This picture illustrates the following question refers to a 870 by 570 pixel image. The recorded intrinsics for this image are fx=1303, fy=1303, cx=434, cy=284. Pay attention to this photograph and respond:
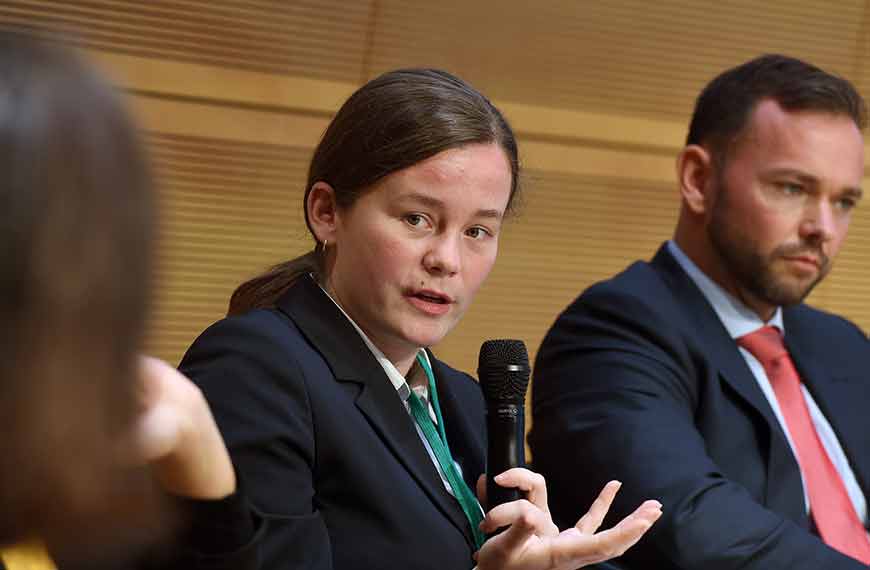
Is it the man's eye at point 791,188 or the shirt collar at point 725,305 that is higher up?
the man's eye at point 791,188

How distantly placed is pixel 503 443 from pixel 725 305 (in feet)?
3.70

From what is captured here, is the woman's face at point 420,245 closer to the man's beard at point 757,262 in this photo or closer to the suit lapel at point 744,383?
the suit lapel at point 744,383

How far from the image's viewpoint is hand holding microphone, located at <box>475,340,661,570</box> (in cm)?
177

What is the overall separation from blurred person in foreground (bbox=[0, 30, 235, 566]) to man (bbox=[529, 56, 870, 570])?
1677mm

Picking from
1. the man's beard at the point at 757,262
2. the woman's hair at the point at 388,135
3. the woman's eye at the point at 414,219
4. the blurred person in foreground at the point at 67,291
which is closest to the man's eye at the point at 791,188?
the man's beard at the point at 757,262

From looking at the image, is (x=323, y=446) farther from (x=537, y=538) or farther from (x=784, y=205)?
(x=784, y=205)

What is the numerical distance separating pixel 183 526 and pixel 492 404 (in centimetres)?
61

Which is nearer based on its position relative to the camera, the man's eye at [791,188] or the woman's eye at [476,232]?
the woman's eye at [476,232]

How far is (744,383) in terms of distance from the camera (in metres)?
2.64

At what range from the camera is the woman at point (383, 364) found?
5.82ft


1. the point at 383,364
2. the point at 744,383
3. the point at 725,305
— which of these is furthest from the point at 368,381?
the point at 725,305

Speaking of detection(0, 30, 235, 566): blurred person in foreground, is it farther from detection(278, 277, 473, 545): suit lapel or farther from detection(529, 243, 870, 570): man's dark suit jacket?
detection(529, 243, 870, 570): man's dark suit jacket

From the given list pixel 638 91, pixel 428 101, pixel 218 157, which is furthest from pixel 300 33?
pixel 428 101

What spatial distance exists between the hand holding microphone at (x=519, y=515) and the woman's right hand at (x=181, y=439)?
523 mm
